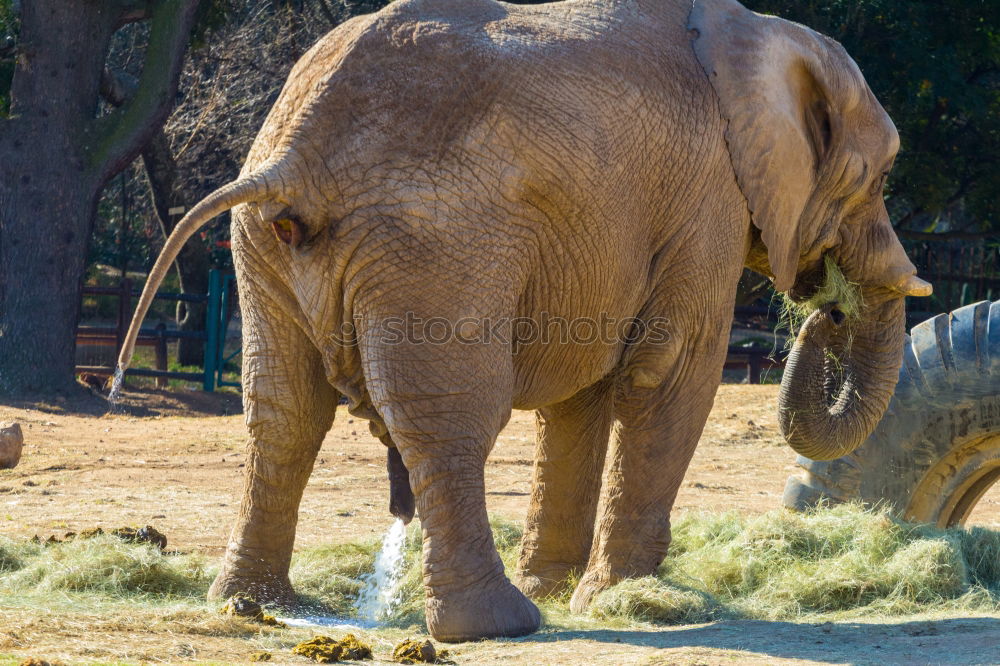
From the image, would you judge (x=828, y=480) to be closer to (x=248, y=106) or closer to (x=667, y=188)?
(x=667, y=188)

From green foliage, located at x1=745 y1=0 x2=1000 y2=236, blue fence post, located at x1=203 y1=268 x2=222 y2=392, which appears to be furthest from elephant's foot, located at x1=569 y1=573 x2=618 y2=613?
blue fence post, located at x1=203 y1=268 x2=222 y2=392

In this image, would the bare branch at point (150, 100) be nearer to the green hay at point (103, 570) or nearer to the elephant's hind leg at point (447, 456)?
the green hay at point (103, 570)

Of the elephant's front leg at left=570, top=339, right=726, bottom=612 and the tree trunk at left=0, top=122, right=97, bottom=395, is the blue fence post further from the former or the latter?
the elephant's front leg at left=570, top=339, right=726, bottom=612

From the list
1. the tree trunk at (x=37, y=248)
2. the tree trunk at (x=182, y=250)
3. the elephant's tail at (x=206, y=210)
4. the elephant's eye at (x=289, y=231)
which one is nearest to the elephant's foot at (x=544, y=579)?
the elephant's eye at (x=289, y=231)

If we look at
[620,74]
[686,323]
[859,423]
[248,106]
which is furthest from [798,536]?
[248,106]

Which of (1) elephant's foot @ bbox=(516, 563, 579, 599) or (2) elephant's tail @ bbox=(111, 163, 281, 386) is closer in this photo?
(2) elephant's tail @ bbox=(111, 163, 281, 386)

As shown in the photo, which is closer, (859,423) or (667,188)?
(667,188)

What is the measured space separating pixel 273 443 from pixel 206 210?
100cm

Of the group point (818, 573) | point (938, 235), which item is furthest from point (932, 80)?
point (818, 573)

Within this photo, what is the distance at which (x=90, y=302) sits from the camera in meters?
26.2

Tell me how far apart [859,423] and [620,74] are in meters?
2.40

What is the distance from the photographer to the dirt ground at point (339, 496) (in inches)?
170

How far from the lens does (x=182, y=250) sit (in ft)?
65.2

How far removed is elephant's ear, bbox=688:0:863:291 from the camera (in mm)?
5516
